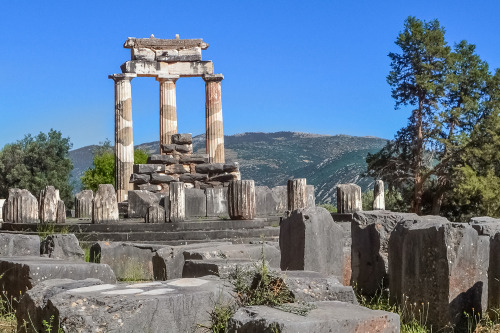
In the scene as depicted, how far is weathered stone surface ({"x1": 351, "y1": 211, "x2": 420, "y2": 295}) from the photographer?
893 cm

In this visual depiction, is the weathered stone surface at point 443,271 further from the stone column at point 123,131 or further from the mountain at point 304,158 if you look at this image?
the mountain at point 304,158

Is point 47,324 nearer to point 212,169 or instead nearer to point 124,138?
point 212,169

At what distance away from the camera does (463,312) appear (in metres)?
7.07

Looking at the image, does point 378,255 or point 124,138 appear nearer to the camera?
point 378,255

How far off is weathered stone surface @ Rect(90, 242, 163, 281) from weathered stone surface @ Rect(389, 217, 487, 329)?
4793 millimetres

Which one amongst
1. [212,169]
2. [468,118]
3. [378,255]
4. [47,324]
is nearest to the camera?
[47,324]

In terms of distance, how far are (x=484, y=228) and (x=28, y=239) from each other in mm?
5499

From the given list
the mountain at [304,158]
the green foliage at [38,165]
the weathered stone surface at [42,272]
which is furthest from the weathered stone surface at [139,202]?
the mountain at [304,158]

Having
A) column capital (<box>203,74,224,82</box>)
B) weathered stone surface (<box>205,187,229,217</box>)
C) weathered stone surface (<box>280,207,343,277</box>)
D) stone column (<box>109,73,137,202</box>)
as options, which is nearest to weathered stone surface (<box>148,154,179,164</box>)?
weathered stone surface (<box>205,187,229,217</box>)

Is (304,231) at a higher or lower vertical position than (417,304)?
higher

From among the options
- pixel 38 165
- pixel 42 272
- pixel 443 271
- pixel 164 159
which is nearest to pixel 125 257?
pixel 42 272

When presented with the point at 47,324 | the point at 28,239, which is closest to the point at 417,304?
the point at 47,324

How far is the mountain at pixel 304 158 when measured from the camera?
273 ft

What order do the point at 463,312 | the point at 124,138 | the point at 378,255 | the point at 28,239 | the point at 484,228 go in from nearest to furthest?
the point at 463,312 < the point at 484,228 < the point at 378,255 < the point at 28,239 < the point at 124,138
